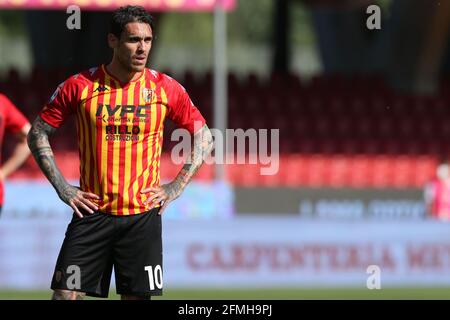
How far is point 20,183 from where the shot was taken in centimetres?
1955

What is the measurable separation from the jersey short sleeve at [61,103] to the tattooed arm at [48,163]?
0.05 metres

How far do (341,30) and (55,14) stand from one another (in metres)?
7.94

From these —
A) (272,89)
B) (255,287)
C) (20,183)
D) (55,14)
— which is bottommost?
(255,287)

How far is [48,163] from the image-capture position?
22.0 ft

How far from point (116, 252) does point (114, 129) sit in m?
0.70

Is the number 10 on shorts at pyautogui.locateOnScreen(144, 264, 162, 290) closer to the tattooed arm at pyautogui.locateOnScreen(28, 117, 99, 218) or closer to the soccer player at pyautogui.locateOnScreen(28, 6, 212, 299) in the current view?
the soccer player at pyautogui.locateOnScreen(28, 6, 212, 299)

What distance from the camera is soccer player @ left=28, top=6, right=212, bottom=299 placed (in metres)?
6.56

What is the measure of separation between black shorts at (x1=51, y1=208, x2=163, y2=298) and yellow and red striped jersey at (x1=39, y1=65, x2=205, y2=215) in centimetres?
8

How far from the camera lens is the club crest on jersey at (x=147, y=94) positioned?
6.61 metres

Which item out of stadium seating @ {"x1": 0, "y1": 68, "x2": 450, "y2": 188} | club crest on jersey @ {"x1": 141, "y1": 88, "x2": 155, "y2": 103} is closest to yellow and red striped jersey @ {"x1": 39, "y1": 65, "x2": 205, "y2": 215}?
club crest on jersey @ {"x1": 141, "y1": 88, "x2": 155, "y2": 103}

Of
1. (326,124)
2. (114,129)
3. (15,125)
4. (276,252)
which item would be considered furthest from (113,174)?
(326,124)

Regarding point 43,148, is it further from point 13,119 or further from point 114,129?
point 13,119

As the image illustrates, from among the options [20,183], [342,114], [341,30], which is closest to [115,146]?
[20,183]
